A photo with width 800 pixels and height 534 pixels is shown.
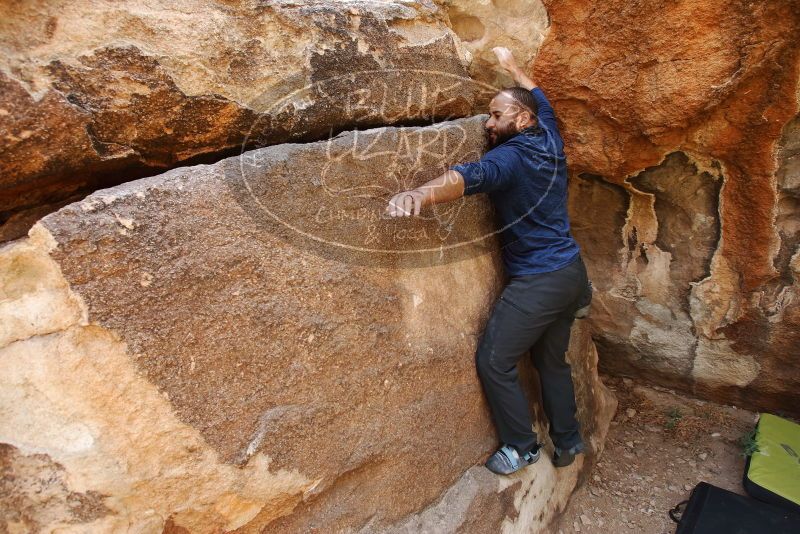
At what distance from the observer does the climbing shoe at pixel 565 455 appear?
1.93 meters

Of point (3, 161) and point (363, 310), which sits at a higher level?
point (3, 161)

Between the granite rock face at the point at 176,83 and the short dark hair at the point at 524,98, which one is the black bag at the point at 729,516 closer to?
the short dark hair at the point at 524,98

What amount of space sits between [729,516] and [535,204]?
1271mm

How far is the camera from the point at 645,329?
250cm

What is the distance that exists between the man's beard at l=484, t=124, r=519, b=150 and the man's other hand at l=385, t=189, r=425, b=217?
1.59 ft

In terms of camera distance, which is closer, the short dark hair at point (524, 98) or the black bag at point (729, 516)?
the short dark hair at point (524, 98)

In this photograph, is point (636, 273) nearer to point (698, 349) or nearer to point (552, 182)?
point (698, 349)

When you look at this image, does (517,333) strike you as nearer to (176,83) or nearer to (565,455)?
(565,455)

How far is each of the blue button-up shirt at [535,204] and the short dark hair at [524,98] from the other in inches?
1.3

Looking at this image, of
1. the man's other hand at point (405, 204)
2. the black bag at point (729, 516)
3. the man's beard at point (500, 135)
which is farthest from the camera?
the black bag at point (729, 516)

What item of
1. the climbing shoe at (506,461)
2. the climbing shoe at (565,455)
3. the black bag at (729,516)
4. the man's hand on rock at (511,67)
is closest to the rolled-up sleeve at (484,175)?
the man's hand on rock at (511,67)

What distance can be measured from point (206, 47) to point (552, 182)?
1031mm

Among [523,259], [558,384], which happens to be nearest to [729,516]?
[558,384]

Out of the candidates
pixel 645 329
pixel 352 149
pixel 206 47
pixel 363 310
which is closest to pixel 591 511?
pixel 645 329
